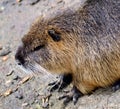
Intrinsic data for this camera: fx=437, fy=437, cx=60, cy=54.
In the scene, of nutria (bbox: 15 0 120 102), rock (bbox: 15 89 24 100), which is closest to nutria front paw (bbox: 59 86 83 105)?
nutria (bbox: 15 0 120 102)

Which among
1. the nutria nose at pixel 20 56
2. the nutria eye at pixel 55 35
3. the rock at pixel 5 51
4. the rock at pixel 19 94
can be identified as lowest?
the rock at pixel 19 94

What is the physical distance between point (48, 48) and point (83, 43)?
22 centimetres

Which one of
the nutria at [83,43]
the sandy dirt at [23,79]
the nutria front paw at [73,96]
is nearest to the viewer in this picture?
the nutria at [83,43]

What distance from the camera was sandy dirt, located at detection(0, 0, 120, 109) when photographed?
277 cm

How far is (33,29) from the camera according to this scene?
2.79 metres

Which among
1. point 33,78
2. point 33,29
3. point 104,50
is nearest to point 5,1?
point 33,78

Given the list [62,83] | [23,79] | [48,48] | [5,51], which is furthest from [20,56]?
[5,51]

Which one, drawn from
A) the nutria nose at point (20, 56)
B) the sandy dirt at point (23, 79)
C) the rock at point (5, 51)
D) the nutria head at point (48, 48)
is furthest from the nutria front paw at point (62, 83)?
the rock at point (5, 51)

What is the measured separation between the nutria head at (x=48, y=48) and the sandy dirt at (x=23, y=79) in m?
0.12

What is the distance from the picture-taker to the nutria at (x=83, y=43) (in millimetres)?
2639

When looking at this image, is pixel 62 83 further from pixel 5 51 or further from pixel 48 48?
pixel 5 51

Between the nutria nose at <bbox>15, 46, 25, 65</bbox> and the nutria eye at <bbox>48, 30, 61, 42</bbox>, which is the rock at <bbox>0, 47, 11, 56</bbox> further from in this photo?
the nutria eye at <bbox>48, 30, 61, 42</bbox>

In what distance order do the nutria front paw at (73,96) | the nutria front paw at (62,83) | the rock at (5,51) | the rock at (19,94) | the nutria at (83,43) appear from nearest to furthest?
the nutria at (83,43), the nutria front paw at (73,96), the nutria front paw at (62,83), the rock at (19,94), the rock at (5,51)

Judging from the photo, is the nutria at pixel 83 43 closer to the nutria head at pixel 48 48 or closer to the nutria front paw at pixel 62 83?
the nutria head at pixel 48 48
